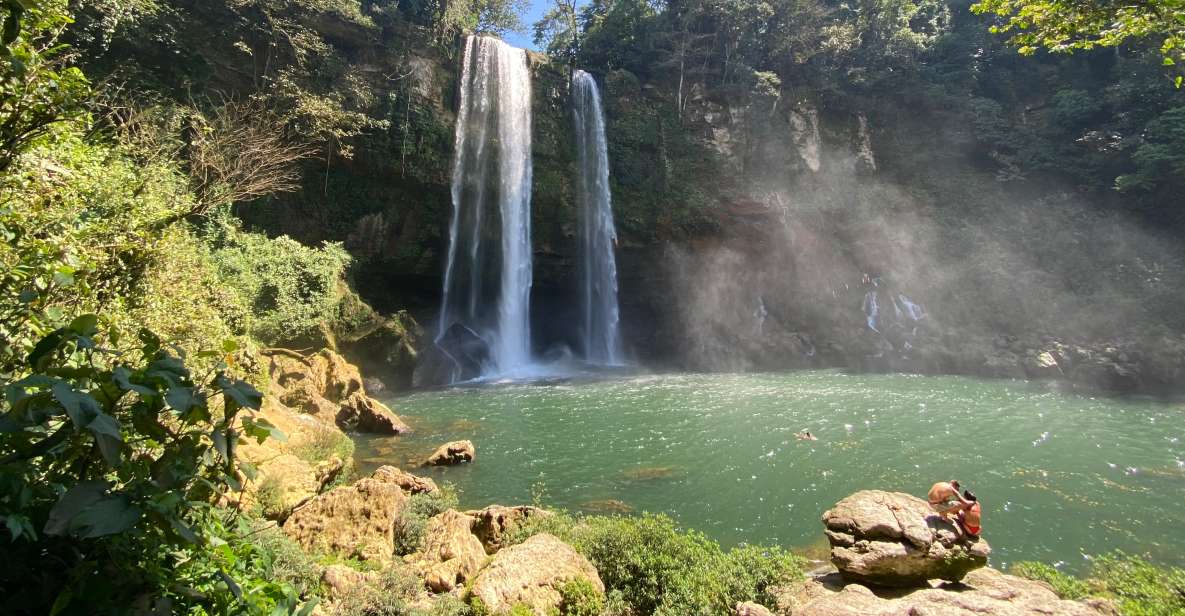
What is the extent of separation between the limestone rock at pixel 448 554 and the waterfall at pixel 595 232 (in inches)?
860

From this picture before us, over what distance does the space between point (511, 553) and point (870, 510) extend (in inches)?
154

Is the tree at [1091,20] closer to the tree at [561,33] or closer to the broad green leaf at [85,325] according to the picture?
the broad green leaf at [85,325]

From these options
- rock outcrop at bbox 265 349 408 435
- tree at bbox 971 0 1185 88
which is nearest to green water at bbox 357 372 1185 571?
rock outcrop at bbox 265 349 408 435

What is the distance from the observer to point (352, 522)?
19.8 ft

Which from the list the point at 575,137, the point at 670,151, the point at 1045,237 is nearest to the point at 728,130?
the point at 670,151

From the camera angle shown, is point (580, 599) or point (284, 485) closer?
point (580, 599)

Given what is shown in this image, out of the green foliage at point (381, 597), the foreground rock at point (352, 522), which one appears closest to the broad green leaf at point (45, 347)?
the green foliage at point (381, 597)

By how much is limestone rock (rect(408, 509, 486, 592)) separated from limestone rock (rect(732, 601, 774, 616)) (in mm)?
2450

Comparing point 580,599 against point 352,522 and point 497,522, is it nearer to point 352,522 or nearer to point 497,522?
point 497,522

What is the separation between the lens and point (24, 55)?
2.47m

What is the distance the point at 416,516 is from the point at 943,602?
5464 millimetres

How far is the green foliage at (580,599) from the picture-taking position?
4703mm

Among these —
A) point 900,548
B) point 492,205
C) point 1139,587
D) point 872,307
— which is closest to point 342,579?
point 900,548

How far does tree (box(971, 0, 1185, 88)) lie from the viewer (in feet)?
16.8
